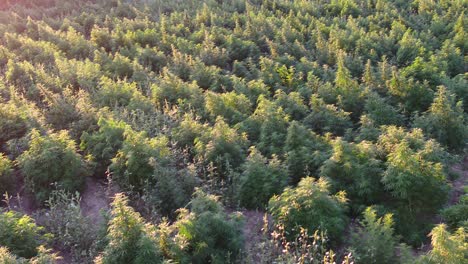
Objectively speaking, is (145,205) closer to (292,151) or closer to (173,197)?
(173,197)

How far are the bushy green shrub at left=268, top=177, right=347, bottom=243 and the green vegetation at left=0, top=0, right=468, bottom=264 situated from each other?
2cm

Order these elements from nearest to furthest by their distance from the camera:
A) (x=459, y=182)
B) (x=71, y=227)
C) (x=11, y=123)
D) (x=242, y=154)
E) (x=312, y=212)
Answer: (x=312, y=212)
(x=71, y=227)
(x=459, y=182)
(x=242, y=154)
(x=11, y=123)

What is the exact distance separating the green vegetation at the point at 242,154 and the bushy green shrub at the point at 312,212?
0.07ft

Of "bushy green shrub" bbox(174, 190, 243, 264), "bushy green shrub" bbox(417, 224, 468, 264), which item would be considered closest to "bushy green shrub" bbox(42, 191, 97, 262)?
"bushy green shrub" bbox(174, 190, 243, 264)

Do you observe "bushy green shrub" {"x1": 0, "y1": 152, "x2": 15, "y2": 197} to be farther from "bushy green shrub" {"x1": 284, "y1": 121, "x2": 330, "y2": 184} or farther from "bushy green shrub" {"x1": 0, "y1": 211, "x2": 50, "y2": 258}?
"bushy green shrub" {"x1": 284, "y1": 121, "x2": 330, "y2": 184}

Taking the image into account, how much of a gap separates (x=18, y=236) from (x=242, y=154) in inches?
151

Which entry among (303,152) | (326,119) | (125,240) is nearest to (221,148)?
(303,152)

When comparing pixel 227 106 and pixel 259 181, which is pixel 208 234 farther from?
pixel 227 106

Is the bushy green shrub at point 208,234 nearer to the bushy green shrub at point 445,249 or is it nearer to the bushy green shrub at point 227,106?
the bushy green shrub at point 445,249

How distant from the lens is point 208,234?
6141 millimetres

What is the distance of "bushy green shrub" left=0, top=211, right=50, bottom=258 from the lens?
19.9ft

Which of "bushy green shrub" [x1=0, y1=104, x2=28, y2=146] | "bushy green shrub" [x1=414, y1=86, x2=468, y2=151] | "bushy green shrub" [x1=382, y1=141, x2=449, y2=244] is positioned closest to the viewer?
"bushy green shrub" [x1=382, y1=141, x2=449, y2=244]

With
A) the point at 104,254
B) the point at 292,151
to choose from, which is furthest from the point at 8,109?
the point at 292,151

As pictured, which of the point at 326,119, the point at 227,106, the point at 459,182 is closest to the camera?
the point at 459,182
